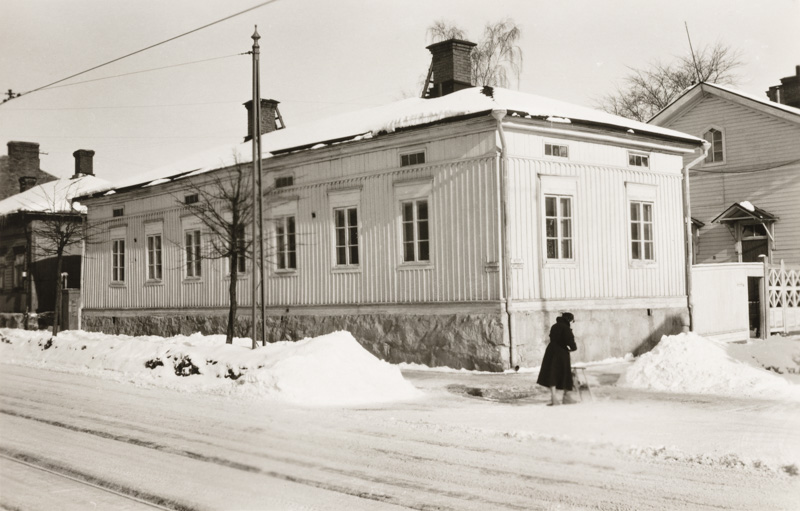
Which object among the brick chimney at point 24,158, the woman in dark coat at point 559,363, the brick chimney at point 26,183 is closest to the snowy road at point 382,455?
the woman in dark coat at point 559,363

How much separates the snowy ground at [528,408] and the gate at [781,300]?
5.98 meters

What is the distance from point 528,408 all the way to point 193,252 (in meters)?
16.3

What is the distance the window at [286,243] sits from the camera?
22031mm

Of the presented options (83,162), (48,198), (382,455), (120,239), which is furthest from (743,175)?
(83,162)

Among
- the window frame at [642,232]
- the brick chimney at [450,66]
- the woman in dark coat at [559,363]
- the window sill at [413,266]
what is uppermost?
the brick chimney at [450,66]

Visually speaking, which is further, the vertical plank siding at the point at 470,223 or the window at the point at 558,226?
the window at the point at 558,226

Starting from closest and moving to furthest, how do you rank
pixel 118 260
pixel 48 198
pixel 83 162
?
1. pixel 118 260
2. pixel 48 198
3. pixel 83 162

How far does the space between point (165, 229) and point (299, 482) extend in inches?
816

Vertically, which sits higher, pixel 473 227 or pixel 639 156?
pixel 639 156

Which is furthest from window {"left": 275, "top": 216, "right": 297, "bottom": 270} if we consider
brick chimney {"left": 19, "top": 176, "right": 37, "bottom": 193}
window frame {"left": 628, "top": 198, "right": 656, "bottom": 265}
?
brick chimney {"left": 19, "top": 176, "right": 37, "bottom": 193}

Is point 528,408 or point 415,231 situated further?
point 415,231

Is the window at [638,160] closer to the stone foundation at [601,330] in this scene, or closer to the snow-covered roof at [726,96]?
the stone foundation at [601,330]

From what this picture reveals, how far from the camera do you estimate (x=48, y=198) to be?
36.7m

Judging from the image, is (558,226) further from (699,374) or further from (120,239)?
(120,239)
